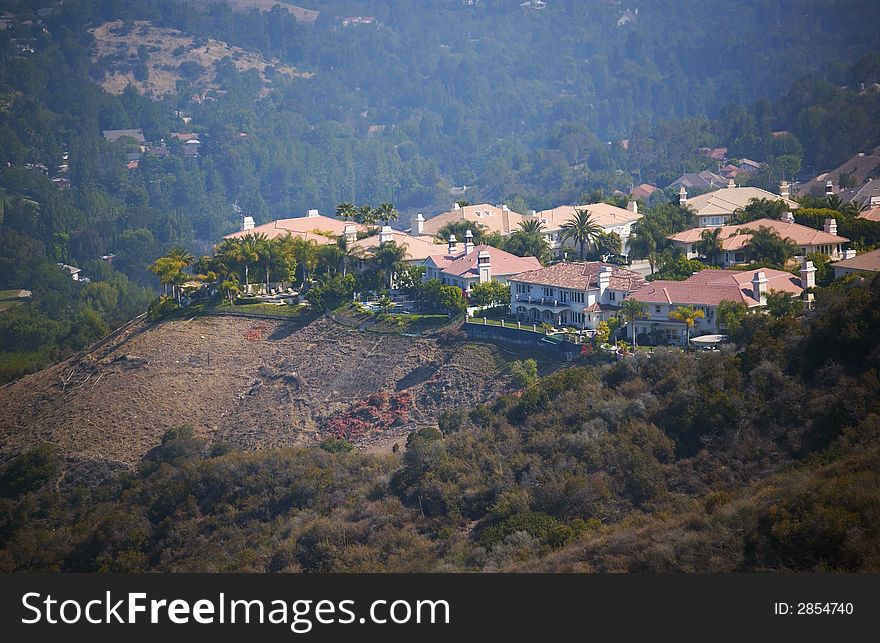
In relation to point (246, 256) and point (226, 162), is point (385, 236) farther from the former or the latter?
point (226, 162)

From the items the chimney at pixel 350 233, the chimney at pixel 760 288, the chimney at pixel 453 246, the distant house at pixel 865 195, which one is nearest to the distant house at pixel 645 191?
the distant house at pixel 865 195

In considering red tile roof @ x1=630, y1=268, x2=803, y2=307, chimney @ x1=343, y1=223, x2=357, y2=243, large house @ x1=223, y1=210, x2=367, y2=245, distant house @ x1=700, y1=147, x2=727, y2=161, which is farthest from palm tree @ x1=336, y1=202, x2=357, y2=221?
distant house @ x1=700, y1=147, x2=727, y2=161

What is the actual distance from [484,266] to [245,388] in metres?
11.2

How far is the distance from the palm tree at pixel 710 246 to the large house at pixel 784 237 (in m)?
0.22

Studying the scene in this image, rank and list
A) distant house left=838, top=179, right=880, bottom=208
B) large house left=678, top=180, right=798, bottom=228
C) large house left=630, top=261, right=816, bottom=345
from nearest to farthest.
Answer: large house left=630, top=261, right=816, bottom=345 → large house left=678, top=180, right=798, bottom=228 → distant house left=838, top=179, right=880, bottom=208

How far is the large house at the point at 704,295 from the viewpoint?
159 ft

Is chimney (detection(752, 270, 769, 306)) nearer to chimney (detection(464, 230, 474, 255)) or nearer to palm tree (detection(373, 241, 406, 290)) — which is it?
chimney (detection(464, 230, 474, 255))

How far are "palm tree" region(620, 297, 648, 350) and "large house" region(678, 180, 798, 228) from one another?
56.7ft

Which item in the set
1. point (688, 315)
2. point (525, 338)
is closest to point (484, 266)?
point (525, 338)

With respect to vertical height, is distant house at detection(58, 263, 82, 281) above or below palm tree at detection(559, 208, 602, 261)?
above

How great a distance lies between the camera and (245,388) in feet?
190

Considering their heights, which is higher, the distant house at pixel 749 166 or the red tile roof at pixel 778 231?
the distant house at pixel 749 166

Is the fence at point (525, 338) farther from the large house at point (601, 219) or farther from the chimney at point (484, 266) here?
the large house at point (601, 219)

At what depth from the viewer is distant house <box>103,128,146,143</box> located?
184 metres
